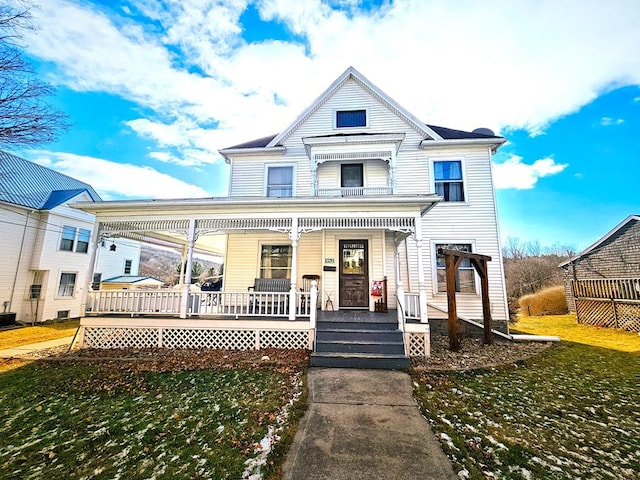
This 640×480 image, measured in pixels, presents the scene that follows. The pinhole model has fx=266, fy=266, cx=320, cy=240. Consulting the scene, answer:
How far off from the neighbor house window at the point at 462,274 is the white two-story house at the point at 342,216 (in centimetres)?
4

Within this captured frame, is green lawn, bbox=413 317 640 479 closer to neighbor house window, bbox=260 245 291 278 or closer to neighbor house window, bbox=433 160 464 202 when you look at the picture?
neighbor house window, bbox=260 245 291 278

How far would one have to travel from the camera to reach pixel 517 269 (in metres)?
27.9

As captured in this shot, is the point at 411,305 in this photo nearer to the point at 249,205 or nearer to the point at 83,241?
the point at 249,205

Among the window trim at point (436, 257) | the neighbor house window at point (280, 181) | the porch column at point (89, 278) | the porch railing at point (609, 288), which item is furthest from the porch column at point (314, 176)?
the porch railing at point (609, 288)

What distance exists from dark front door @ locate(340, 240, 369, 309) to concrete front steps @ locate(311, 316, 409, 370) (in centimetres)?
198

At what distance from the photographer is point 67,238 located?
16594mm

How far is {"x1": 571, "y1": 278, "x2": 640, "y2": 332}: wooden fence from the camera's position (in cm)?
1058

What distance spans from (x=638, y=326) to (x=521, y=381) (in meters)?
9.47

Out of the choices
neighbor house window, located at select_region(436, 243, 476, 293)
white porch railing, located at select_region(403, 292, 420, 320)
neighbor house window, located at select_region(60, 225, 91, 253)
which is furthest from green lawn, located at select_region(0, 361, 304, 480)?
neighbor house window, located at select_region(60, 225, 91, 253)

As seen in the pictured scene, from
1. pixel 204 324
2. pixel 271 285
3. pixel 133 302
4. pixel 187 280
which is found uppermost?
pixel 187 280

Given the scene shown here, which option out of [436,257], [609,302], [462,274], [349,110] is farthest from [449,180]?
[609,302]

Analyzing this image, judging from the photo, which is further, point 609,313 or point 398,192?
point 609,313

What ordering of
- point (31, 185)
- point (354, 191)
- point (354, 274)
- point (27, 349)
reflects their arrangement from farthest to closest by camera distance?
point (31, 185), point (354, 191), point (354, 274), point (27, 349)

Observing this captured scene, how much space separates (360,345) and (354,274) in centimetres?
344
